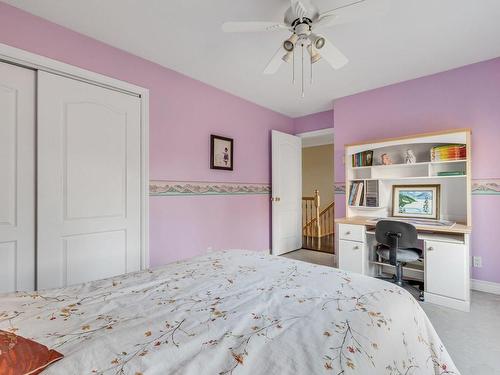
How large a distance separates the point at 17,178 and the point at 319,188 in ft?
20.4

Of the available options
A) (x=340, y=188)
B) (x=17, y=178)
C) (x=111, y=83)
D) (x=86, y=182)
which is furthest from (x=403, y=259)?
(x=17, y=178)

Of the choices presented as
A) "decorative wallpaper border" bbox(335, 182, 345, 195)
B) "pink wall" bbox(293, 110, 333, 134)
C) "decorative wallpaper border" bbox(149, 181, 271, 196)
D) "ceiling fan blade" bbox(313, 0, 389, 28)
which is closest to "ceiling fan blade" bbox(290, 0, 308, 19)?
"ceiling fan blade" bbox(313, 0, 389, 28)

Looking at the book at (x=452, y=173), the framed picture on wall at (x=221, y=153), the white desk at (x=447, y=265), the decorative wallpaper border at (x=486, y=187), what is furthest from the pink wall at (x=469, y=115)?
the framed picture on wall at (x=221, y=153)

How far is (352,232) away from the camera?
2.93 metres

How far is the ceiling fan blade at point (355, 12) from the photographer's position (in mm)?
1385

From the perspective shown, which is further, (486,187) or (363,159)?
(363,159)

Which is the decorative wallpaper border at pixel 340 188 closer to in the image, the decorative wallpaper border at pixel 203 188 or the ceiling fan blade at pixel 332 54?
the decorative wallpaper border at pixel 203 188

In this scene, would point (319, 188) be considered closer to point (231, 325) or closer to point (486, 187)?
point (486, 187)

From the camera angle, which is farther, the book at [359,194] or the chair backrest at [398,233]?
the book at [359,194]

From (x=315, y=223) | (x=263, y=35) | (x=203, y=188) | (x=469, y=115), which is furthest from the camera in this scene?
(x=315, y=223)

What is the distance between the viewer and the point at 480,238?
2.67 metres

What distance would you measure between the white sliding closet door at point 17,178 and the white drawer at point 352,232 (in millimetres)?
2930

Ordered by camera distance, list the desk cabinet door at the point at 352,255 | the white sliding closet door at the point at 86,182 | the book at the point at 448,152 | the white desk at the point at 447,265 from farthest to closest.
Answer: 1. the desk cabinet door at the point at 352,255
2. the book at the point at 448,152
3. the white desk at the point at 447,265
4. the white sliding closet door at the point at 86,182

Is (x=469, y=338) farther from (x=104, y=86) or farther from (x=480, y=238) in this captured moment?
(x=104, y=86)
